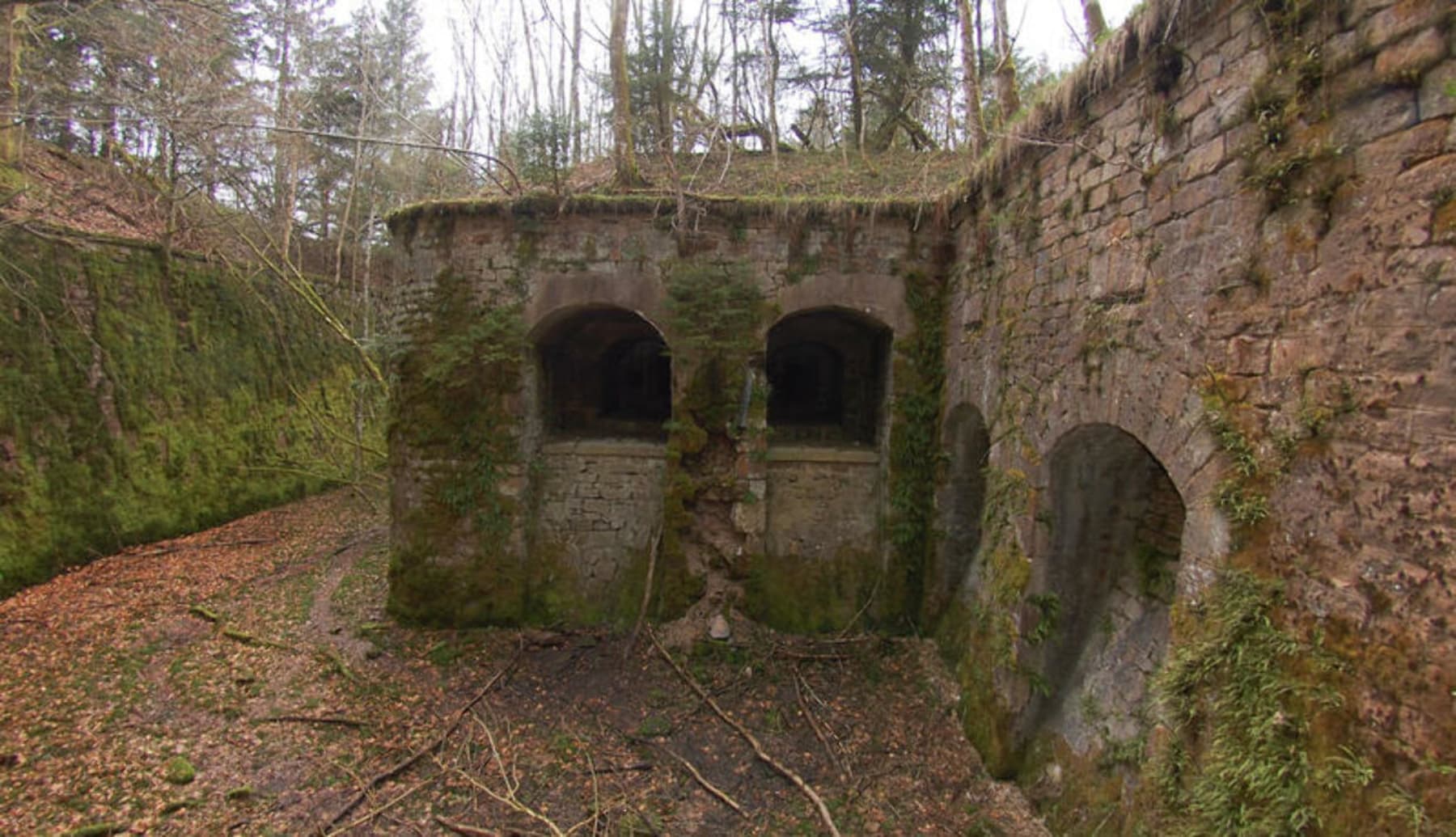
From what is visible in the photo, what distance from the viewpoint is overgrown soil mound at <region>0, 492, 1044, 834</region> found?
459 cm

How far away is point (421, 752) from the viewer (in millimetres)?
5191

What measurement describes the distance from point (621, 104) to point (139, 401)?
8.59 meters

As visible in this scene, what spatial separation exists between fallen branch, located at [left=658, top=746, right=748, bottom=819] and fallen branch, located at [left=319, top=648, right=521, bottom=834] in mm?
1884

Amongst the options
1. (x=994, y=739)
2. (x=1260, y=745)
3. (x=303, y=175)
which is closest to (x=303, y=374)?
(x=303, y=175)

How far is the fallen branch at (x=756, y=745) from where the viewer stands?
4.59 metres

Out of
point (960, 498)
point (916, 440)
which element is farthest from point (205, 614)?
point (960, 498)

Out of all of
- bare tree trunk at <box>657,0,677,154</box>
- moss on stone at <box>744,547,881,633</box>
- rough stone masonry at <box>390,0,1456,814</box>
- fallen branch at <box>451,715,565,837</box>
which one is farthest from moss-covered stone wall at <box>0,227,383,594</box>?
moss on stone at <box>744,547,881,633</box>

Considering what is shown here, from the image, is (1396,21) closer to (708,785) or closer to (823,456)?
(823,456)

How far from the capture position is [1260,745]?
2.55 metres

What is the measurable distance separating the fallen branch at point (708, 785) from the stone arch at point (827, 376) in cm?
372

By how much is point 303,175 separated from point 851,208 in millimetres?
17282

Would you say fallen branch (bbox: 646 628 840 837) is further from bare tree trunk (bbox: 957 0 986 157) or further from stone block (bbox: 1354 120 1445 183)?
bare tree trunk (bbox: 957 0 986 157)

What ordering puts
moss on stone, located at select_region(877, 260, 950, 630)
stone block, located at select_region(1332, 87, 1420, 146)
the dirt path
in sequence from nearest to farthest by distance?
stone block, located at select_region(1332, 87, 1420, 146) → moss on stone, located at select_region(877, 260, 950, 630) → the dirt path

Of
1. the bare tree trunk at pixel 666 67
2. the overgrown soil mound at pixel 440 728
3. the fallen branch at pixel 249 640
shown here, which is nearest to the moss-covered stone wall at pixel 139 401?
the overgrown soil mound at pixel 440 728
